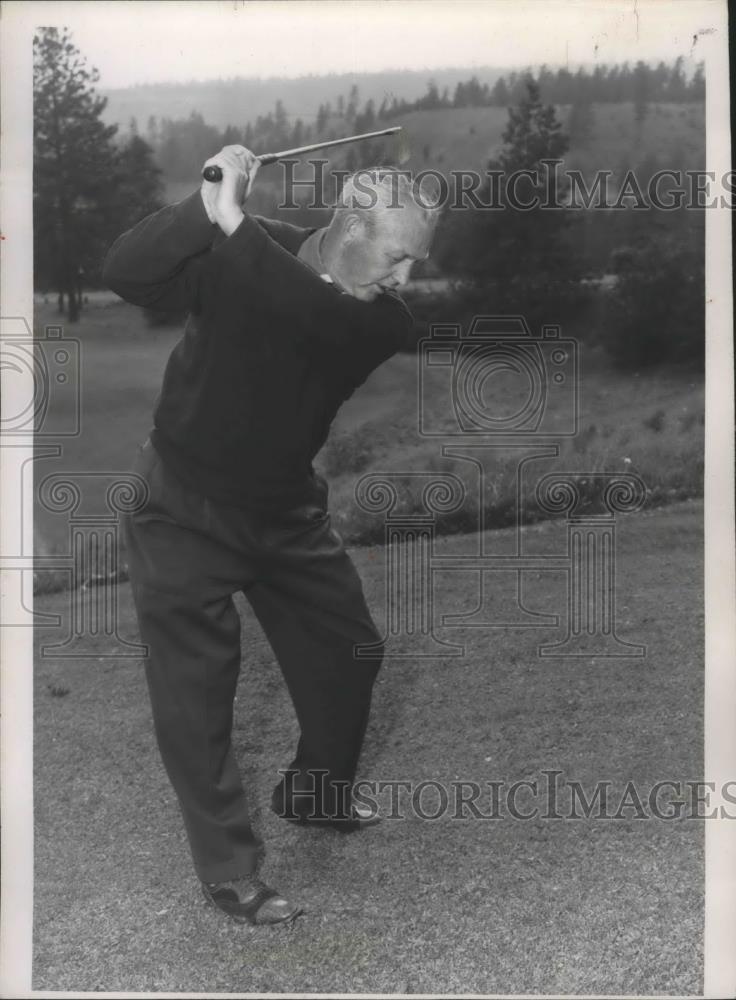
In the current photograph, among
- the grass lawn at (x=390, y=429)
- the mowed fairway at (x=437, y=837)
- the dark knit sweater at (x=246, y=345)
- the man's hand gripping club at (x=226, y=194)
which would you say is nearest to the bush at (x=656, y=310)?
the grass lawn at (x=390, y=429)

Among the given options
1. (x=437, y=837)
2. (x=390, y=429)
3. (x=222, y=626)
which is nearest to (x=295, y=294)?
(x=390, y=429)

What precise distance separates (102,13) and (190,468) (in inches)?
53.5

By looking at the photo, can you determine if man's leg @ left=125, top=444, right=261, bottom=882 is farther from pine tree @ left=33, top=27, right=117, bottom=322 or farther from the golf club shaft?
the golf club shaft

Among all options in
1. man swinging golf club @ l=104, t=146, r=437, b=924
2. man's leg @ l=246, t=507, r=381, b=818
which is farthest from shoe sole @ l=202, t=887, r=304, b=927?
man's leg @ l=246, t=507, r=381, b=818

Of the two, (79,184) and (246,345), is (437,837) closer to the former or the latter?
(246,345)

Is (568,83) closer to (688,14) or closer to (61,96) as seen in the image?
(688,14)

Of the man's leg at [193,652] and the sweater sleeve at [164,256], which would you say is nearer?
the sweater sleeve at [164,256]

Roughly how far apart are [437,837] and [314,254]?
1702 mm

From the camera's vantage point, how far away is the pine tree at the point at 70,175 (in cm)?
368

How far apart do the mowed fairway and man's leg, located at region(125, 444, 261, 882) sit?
0.26 meters

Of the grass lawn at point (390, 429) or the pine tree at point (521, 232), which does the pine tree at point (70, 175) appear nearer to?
the grass lawn at point (390, 429)

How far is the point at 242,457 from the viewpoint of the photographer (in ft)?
11.1

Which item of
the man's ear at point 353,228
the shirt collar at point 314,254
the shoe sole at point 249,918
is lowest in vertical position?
the shoe sole at point 249,918
